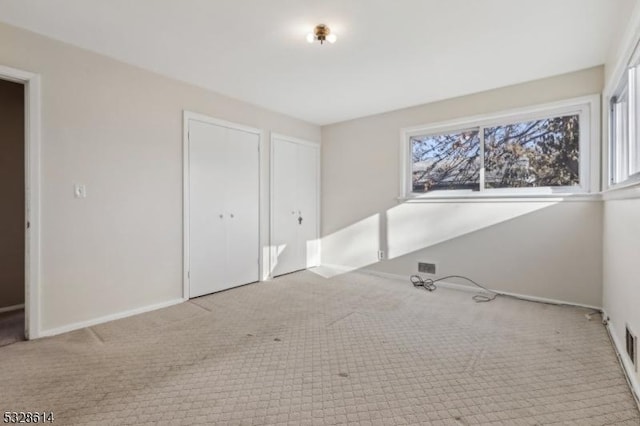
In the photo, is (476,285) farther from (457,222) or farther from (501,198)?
(501,198)

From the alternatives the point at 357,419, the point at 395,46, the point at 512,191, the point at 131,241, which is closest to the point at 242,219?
the point at 131,241

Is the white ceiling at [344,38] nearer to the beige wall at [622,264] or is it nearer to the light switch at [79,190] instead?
the light switch at [79,190]

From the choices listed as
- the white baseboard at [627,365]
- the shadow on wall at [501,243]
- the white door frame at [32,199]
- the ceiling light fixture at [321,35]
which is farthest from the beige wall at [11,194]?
the white baseboard at [627,365]

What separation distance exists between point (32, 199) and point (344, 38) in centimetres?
276

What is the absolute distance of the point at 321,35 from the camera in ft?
7.91

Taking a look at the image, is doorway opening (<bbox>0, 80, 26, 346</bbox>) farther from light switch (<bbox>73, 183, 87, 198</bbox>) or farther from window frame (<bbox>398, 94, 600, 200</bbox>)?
window frame (<bbox>398, 94, 600, 200</bbox>)

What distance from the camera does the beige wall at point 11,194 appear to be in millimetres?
A: 3213

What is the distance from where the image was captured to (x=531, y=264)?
3.38 metres

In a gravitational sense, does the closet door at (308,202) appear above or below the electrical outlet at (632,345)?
above

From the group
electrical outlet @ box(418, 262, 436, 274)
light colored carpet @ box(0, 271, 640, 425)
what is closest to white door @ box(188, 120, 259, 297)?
light colored carpet @ box(0, 271, 640, 425)

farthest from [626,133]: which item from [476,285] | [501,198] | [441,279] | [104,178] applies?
[104,178]

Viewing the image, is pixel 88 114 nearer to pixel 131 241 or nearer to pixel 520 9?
pixel 131 241

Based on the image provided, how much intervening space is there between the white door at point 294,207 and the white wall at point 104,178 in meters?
1.42

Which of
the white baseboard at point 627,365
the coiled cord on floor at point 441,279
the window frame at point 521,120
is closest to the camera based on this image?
the white baseboard at point 627,365
